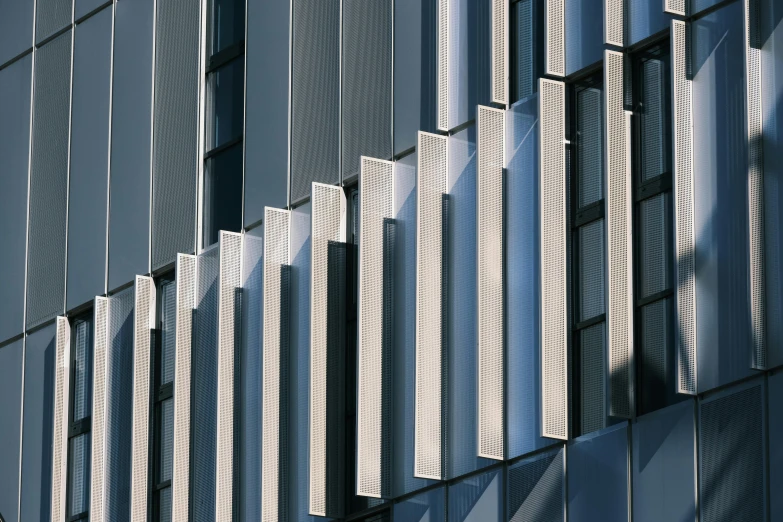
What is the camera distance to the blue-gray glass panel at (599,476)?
19.8 metres

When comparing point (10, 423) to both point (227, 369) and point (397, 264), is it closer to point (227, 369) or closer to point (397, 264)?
point (227, 369)

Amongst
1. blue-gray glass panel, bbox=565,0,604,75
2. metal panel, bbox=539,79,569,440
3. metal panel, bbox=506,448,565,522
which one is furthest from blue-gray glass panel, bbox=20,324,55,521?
blue-gray glass panel, bbox=565,0,604,75

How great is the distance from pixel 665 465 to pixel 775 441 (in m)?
1.47

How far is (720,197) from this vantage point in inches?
761

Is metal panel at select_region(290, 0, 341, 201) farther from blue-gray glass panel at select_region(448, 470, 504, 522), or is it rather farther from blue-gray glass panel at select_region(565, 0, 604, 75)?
blue-gray glass panel at select_region(448, 470, 504, 522)

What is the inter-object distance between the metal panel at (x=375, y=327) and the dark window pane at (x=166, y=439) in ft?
16.6

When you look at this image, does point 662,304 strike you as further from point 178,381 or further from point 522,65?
point 178,381

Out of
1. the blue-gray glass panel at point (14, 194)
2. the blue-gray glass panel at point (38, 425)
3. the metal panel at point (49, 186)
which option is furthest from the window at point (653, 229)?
the blue-gray glass panel at point (14, 194)

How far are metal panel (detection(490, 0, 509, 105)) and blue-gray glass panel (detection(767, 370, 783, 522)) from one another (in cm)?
586

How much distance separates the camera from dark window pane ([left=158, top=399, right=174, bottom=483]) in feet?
89.8

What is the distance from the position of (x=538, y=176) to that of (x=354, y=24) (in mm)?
4995

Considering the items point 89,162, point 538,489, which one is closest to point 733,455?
point 538,489

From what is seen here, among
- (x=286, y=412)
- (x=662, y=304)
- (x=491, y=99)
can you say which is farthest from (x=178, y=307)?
(x=662, y=304)

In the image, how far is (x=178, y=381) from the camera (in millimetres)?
26781
